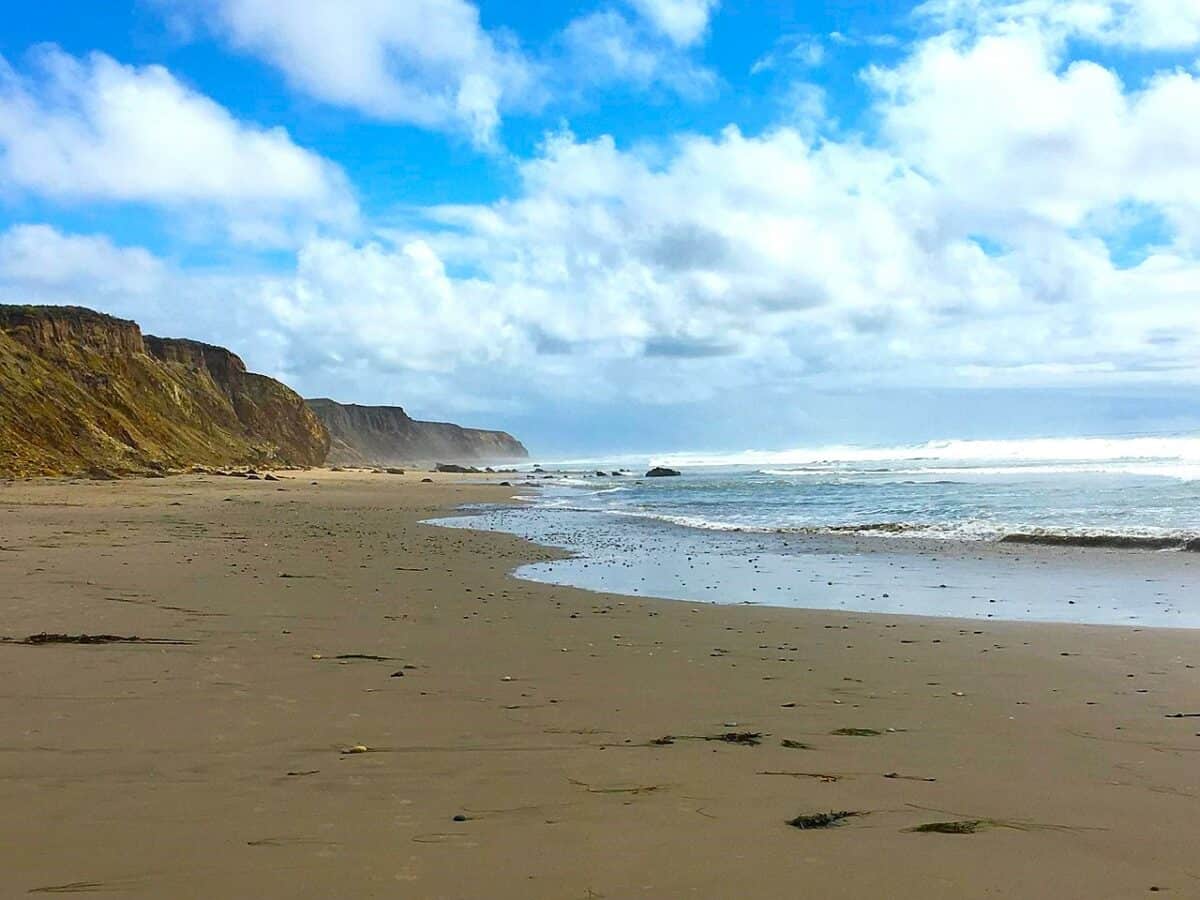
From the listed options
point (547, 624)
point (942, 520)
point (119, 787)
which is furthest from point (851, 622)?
point (942, 520)

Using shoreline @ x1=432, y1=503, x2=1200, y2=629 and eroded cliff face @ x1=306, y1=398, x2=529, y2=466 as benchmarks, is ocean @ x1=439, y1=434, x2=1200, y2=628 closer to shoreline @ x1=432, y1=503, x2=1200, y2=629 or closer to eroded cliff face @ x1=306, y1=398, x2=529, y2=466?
shoreline @ x1=432, y1=503, x2=1200, y2=629

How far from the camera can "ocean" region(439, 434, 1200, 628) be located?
1158 cm

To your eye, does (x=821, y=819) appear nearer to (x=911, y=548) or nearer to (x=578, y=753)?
(x=578, y=753)

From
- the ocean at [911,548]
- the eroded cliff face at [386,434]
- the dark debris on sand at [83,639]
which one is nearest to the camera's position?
the dark debris on sand at [83,639]

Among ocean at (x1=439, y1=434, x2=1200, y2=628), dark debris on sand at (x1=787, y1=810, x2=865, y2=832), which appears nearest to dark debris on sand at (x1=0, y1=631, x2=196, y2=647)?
dark debris on sand at (x1=787, y1=810, x2=865, y2=832)

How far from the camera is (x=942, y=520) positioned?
2261 cm

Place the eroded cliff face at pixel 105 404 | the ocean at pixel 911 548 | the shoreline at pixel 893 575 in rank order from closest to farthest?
the shoreline at pixel 893 575 < the ocean at pixel 911 548 < the eroded cliff face at pixel 105 404

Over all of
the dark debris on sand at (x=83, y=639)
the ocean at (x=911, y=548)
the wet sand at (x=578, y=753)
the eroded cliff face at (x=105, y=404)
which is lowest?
the dark debris on sand at (x=83, y=639)

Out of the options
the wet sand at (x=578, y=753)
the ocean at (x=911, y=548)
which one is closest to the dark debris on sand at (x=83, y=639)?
the wet sand at (x=578, y=753)

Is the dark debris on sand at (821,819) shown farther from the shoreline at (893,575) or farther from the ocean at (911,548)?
the ocean at (911,548)

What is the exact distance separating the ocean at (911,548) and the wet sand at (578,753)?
194cm

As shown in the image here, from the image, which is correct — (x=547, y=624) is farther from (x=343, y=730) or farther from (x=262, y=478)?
(x=262, y=478)

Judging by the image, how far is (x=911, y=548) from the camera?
58.7ft

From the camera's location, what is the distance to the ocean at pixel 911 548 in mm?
11578
